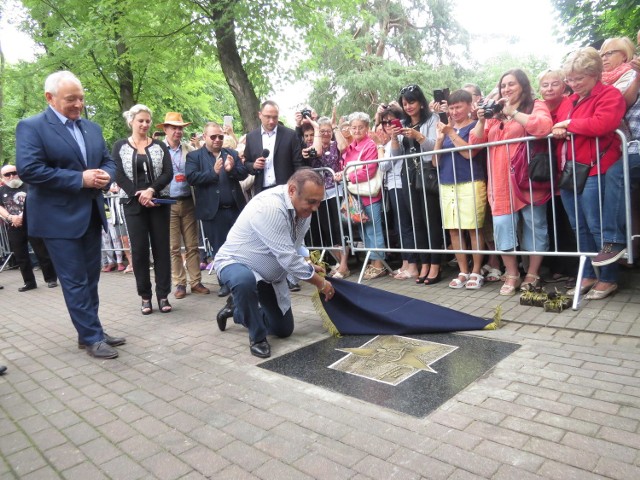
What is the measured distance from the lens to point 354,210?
6.30m

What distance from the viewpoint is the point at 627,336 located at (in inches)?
141

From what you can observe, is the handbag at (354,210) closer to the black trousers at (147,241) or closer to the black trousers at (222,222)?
the black trousers at (222,222)

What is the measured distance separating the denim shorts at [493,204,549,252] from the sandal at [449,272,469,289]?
0.62 metres

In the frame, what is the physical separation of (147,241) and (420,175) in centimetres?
320

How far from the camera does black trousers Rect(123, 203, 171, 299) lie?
5.55 meters

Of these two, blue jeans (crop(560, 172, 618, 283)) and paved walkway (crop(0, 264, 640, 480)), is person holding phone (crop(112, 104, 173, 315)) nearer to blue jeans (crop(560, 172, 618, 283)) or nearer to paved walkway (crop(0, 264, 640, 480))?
paved walkway (crop(0, 264, 640, 480))

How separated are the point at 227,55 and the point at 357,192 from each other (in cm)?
521

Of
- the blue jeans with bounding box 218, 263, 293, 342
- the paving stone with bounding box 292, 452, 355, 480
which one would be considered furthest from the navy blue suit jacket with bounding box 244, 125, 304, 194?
the paving stone with bounding box 292, 452, 355, 480

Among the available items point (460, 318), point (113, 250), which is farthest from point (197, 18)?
point (460, 318)

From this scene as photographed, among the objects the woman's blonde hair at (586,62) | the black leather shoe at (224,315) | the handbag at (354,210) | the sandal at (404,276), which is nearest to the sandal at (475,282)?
the sandal at (404,276)

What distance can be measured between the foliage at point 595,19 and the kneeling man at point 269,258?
290 inches

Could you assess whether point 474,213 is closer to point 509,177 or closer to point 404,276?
point 509,177

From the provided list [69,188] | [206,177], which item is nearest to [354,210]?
[206,177]

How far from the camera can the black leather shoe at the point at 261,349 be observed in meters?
3.84
